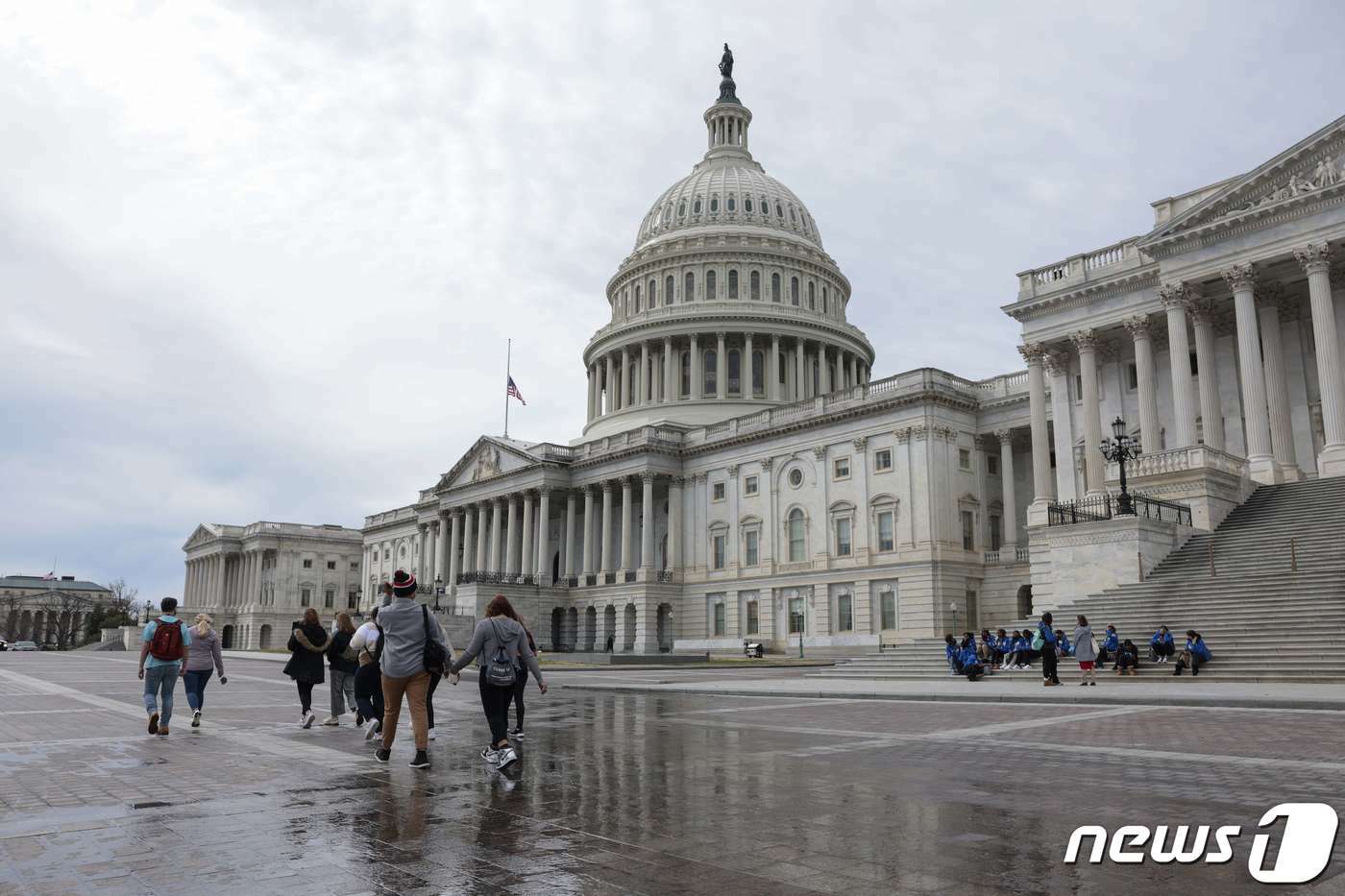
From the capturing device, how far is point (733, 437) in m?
74.1

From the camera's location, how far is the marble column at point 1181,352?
41.1 metres

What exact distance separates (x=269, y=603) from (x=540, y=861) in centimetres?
13172

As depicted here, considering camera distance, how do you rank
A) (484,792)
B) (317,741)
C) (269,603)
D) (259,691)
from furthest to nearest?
(269,603) → (259,691) → (317,741) → (484,792)

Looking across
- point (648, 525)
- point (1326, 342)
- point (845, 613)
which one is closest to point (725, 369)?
point (648, 525)

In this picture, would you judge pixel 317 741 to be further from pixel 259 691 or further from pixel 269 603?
pixel 269 603

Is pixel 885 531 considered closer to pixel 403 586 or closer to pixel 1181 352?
pixel 1181 352

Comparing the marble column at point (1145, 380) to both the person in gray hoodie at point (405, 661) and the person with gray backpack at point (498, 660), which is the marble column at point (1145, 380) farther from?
the person in gray hoodie at point (405, 661)

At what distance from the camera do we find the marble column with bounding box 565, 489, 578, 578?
8594cm

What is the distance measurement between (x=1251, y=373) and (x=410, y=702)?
37.9 metres

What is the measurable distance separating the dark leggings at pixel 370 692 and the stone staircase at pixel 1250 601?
19.5m

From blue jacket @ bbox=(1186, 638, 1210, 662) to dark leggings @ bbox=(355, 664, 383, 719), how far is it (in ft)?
65.6

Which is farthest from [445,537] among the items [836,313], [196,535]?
[196,535]

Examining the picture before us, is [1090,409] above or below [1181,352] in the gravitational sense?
below

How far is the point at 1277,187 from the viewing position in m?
38.9
